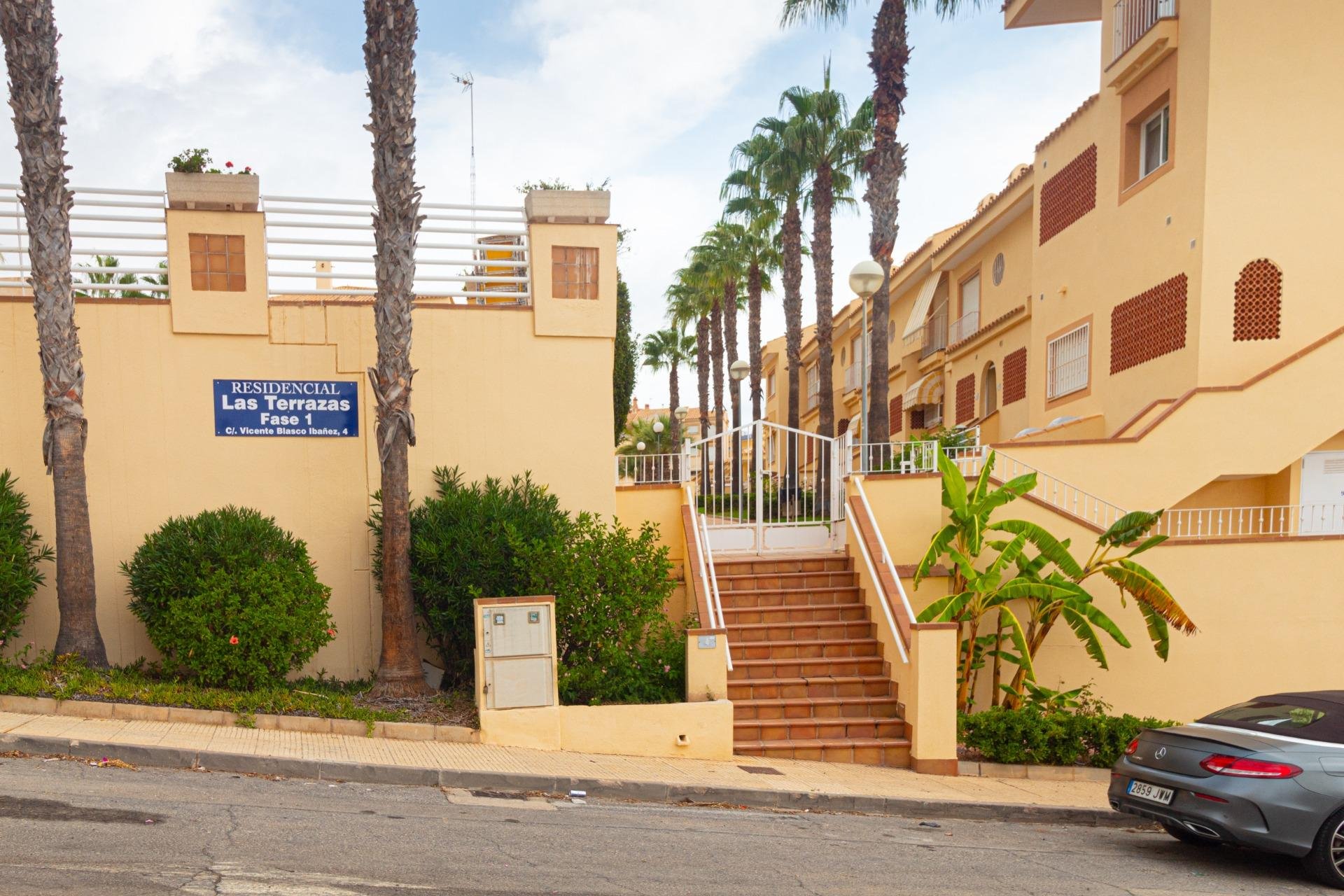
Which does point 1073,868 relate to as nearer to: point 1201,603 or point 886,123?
point 1201,603

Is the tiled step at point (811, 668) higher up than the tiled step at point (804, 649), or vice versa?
the tiled step at point (804, 649)

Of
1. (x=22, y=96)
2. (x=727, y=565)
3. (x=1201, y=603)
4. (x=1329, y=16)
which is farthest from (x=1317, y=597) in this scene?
(x=22, y=96)

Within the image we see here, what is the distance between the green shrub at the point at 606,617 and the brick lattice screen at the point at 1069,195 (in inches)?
496

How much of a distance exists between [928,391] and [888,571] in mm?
18470

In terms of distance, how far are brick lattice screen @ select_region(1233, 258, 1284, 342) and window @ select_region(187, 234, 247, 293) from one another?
1383 centimetres

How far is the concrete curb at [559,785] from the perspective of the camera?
8094 millimetres

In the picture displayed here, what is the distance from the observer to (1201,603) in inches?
484

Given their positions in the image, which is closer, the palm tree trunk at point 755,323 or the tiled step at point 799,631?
the tiled step at point 799,631

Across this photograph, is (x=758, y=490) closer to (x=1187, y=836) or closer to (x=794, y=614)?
(x=794, y=614)

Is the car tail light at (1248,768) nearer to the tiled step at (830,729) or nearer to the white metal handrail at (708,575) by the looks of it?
the tiled step at (830,729)

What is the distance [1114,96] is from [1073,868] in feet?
48.7

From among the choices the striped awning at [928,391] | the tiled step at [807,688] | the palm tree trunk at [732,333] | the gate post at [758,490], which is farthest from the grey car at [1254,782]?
the palm tree trunk at [732,333]

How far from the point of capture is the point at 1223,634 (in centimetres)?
1229

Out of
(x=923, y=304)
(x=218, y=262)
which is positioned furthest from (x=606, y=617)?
(x=923, y=304)
